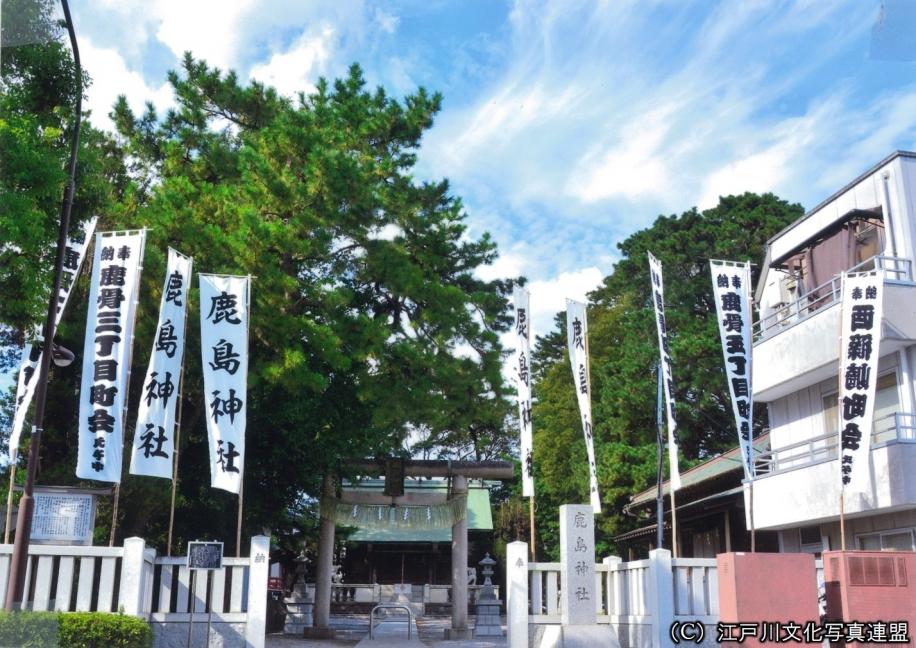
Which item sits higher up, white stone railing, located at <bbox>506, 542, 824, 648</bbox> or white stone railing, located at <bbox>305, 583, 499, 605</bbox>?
white stone railing, located at <bbox>506, 542, 824, 648</bbox>

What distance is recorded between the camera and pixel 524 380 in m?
15.0

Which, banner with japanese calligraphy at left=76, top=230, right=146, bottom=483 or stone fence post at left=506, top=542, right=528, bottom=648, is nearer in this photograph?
banner with japanese calligraphy at left=76, top=230, right=146, bottom=483

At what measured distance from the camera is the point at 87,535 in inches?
493

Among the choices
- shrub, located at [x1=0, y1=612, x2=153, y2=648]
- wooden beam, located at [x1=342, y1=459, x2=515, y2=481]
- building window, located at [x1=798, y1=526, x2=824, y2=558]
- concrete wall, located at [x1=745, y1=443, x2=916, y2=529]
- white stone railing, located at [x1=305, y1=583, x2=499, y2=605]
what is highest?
wooden beam, located at [x1=342, y1=459, x2=515, y2=481]

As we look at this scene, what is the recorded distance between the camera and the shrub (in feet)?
30.7

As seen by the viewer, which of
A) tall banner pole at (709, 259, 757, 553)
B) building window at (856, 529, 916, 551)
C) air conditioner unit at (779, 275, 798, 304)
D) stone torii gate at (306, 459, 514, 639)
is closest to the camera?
building window at (856, 529, 916, 551)

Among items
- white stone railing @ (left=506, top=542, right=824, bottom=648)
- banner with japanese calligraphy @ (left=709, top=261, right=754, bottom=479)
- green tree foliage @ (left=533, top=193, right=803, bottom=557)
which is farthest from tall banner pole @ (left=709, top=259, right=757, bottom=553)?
green tree foliage @ (left=533, top=193, right=803, bottom=557)

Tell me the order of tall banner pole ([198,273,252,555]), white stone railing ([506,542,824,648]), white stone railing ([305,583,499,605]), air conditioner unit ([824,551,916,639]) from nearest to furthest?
1. air conditioner unit ([824,551,916,639])
2. white stone railing ([506,542,824,648])
3. tall banner pole ([198,273,252,555])
4. white stone railing ([305,583,499,605])

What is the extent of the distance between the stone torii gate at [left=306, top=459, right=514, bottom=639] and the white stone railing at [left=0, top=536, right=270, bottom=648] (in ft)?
19.4

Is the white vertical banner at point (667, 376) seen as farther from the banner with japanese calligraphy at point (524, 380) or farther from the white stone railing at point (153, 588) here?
the white stone railing at point (153, 588)

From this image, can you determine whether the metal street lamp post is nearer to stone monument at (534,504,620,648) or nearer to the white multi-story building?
stone monument at (534,504,620,648)

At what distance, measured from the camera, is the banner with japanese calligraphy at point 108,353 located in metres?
12.2

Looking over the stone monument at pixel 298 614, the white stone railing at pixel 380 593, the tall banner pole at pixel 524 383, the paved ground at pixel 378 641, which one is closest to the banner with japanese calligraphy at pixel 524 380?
the tall banner pole at pixel 524 383

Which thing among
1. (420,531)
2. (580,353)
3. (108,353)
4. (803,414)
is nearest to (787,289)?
(803,414)
